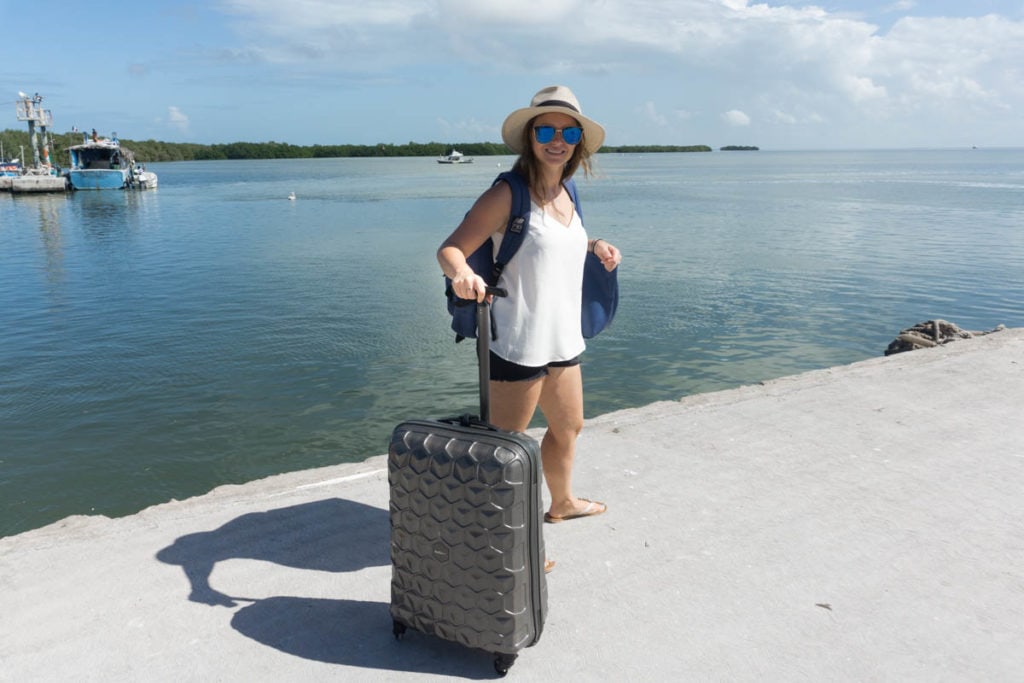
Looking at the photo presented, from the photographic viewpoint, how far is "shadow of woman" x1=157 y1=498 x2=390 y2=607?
10.7 ft

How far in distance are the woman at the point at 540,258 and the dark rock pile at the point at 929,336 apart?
6901mm

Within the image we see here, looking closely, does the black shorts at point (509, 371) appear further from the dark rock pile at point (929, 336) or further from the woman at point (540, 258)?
the dark rock pile at point (929, 336)

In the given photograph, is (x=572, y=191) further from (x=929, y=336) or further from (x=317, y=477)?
(x=929, y=336)

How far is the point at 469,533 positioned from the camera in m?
2.56

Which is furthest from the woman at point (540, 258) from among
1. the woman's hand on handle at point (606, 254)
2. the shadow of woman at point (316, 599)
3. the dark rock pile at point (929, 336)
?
the dark rock pile at point (929, 336)

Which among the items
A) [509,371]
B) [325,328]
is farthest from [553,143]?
[325,328]

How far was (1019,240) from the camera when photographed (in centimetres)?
2688

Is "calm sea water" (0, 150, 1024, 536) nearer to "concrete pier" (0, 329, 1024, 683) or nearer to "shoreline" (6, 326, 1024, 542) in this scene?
"shoreline" (6, 326, 1024, 542)

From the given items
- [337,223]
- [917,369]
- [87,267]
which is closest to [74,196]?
[337,223]

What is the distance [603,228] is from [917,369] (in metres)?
25.3

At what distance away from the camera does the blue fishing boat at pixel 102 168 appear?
208 feet

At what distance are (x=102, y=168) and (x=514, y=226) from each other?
229ft

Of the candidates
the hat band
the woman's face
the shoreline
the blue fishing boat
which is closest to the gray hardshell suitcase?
the woman's face

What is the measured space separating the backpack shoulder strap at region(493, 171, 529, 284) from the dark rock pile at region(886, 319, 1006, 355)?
719 cm
